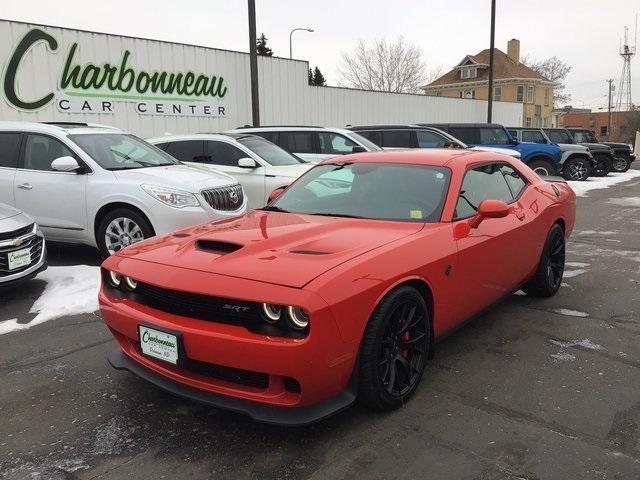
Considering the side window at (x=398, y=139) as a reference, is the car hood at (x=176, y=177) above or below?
below

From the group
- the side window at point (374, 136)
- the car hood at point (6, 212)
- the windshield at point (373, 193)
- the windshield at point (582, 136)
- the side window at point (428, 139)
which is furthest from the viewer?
the windshield at point (582, 136)

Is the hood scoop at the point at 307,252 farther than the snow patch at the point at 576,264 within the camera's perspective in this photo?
No

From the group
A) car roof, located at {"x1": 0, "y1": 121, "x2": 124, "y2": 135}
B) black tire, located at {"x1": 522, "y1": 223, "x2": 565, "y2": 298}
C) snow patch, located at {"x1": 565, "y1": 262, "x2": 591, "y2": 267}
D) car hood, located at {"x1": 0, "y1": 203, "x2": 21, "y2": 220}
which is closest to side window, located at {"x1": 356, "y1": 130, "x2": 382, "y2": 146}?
snow patch, located at {"x1": 565, "y1": 262, "x2": 591, "y2": 267}

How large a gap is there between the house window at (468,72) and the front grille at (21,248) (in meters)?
62.0

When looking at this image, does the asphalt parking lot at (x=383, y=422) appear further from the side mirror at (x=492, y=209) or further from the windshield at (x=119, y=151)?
the windshield at (x=119, y=151)

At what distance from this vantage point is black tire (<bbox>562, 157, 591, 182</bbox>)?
62.8ft

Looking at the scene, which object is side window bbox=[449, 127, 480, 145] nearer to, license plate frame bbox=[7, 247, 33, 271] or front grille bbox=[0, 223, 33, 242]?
front grille bbox=[0, 223, 33, 242]

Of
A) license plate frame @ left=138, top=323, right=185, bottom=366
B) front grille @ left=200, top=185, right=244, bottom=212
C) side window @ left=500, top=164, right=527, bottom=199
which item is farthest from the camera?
front grille @ left=200, top=185, right=244, bottom=212

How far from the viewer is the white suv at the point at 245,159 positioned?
29.1ft

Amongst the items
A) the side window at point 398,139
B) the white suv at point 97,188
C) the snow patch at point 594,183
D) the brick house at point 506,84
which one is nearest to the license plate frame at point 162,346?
the white suv at point 97,188

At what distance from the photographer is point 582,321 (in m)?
4.84

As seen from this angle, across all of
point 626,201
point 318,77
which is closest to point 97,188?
point 626,201

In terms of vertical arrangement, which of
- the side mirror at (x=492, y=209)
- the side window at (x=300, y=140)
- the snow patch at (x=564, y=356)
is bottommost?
the snow patch at (x=564, y=356)

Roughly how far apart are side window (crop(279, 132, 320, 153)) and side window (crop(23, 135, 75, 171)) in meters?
4.97
